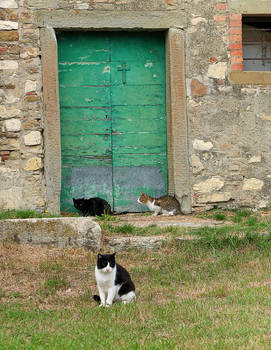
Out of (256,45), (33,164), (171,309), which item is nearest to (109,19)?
(33,164)

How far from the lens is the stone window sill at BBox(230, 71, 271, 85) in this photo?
813 centimetres

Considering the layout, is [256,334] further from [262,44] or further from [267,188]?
[262,44]

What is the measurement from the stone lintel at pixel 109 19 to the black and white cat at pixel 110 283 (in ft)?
13.2

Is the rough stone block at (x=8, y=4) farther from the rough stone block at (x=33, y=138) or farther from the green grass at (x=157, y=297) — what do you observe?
the green grass at (x=157, y=297)

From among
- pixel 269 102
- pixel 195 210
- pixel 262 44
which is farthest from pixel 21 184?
pixel 262 44

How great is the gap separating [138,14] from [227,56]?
4.28ft

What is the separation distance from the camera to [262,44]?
28.9 ft

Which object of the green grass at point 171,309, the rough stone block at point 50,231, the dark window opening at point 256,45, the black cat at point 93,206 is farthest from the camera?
the dark window opening at point 256,45

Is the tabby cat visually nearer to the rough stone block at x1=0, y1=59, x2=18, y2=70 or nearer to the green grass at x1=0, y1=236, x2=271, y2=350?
the green grass at x1=0, y1=236, x2=271, y2=350

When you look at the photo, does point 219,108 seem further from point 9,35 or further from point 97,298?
point 97,298

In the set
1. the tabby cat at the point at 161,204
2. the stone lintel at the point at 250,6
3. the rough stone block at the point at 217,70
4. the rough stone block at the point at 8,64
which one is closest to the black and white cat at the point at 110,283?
the tabby cat at the point at 161,204

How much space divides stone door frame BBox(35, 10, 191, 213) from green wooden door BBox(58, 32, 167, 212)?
0.23 m

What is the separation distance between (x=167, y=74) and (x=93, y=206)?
2.03 metres

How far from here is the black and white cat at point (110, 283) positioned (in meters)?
4.80
